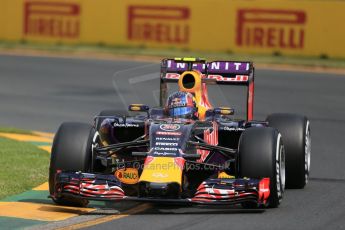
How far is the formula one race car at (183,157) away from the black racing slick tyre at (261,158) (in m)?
0.01

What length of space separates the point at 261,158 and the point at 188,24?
2182 cm

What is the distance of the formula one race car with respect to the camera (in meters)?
11.3

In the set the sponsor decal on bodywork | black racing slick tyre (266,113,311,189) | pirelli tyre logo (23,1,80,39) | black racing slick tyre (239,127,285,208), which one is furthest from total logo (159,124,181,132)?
pirelli tyre logo (23,1,80,39)

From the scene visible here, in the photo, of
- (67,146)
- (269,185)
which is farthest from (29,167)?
(269,185)

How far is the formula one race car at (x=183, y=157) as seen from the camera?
11.3m

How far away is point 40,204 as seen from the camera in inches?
468

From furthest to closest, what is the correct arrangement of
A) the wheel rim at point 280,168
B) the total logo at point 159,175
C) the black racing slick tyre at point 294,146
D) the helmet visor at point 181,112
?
the black racing slick tyre at point 294,146 < the helmet visor at point 181,112 < the wheel rim at point 280,168 < the total logo at point 159,175

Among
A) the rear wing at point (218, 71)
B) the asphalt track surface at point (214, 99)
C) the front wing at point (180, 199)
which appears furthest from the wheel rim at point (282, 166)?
the rear wing at point (218, 71)

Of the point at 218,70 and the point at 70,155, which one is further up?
the point at 218,70

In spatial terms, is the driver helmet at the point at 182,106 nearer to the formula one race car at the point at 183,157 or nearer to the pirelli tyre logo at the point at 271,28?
the formula one race car at the point at 183,157

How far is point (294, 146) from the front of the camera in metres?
13.1

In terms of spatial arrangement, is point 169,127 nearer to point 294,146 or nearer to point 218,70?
point 294,146

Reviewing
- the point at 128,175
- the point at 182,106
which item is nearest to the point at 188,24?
the point at 182,106

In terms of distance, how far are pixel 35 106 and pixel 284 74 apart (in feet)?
31.1
